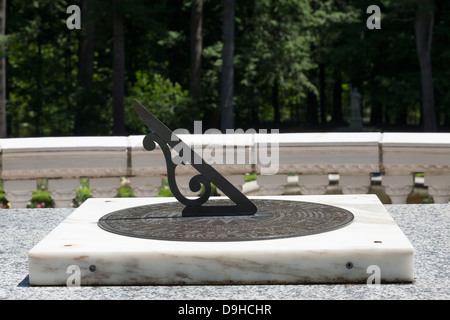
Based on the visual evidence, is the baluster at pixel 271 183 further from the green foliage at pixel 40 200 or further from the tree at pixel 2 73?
the tree at pixel 2 73

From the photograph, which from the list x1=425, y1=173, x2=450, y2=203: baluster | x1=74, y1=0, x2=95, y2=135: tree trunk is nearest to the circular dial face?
x1=425, y1=173, x2=450, y2=203: baluster

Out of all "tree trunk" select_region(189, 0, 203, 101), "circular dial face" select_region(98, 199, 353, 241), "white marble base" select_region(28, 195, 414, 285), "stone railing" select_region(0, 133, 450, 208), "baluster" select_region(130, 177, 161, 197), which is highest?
"tree trunk" select_region(189, 0, 203, 101)

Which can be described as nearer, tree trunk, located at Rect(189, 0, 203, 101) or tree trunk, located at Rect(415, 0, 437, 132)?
tree trunk, located at Rect(415, 0, 437, 132)

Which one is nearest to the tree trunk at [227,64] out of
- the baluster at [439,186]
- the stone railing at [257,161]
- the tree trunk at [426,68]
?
the tree trunk at [426,68]

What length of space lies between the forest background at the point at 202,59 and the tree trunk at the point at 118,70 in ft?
0.12

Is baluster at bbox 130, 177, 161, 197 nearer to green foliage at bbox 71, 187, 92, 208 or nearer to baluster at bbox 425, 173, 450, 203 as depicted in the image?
green foliage at bbox 71, 187, 92, 208

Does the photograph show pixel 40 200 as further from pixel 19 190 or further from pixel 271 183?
pixel 271 183

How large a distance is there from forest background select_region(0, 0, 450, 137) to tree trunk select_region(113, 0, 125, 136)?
0.04 meters

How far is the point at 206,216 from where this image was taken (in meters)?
4.99

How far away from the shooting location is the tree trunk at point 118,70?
73.6 ft

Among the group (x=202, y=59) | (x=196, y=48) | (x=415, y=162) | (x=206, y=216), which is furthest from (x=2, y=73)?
(x=206, y=216)

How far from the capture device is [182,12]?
90.9 feet

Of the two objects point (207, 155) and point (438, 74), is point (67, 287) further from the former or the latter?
point (438, 74)

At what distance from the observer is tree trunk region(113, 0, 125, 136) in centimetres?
2242
